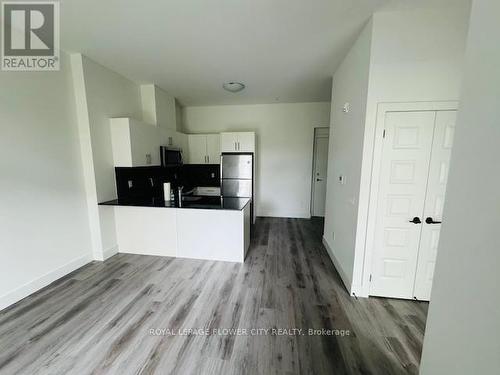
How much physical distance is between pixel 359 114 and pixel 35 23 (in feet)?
11.6

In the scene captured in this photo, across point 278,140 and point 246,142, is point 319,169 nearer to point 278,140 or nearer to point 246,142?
point 278,140

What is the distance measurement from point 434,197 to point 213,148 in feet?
13.7

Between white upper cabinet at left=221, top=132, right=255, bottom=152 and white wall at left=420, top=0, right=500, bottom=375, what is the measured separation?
12.9 ft

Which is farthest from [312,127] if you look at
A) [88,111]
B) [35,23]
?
[35,23]

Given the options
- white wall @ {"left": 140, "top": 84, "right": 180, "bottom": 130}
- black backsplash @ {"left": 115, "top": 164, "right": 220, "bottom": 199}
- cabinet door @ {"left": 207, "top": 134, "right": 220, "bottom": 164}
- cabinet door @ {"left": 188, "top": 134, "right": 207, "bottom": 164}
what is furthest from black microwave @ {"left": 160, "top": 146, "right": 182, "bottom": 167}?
cabinet door @ {"left": 207, "top": 134, "right": 220, "bottom": 164}

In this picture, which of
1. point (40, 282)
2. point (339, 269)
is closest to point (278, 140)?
point (339, 269)

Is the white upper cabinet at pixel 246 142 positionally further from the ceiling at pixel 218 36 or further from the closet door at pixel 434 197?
the closet door at pixel 434 197

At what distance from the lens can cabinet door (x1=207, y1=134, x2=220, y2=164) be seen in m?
4.93

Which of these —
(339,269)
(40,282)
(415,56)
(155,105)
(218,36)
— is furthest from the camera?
(155,105)

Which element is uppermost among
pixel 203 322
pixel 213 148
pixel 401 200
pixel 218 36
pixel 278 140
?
pixel 218 36

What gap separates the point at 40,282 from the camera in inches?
93.5

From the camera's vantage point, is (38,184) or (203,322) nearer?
(203,322)

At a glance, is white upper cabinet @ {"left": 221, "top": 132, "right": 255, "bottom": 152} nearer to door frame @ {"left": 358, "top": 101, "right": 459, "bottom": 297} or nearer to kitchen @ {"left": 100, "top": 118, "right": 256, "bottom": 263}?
kitchen @ {"left": 100, "top": 118, "right": 256, "bottom": 263}

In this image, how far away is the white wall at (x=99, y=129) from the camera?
273 centimetres
